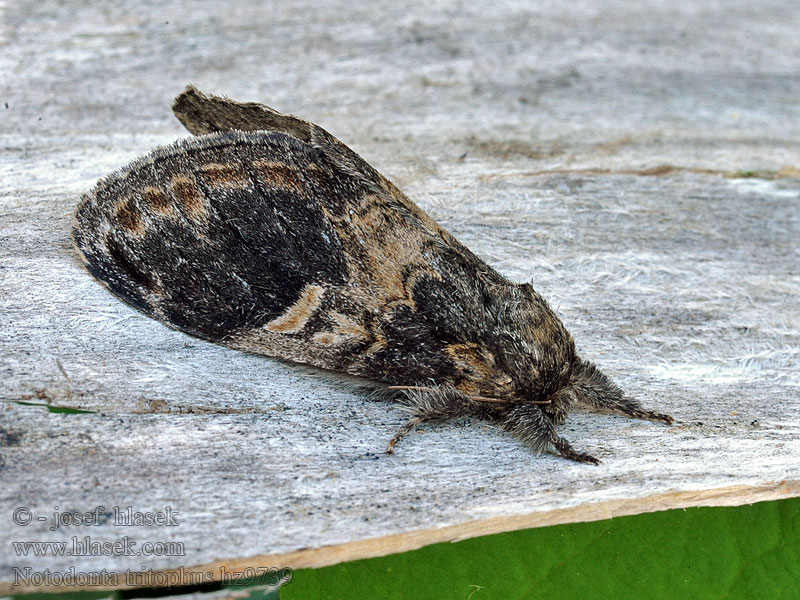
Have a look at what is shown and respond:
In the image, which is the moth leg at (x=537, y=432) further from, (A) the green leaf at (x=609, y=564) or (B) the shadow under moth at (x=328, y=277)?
(A) the green leaf at (x=609, y=564)

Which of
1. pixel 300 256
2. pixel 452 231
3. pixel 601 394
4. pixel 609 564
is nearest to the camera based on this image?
pixel 609 564

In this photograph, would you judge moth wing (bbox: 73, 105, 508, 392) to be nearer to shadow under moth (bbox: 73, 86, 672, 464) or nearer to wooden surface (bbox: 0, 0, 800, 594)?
shadow under moth (bbox: 73, 86, 672, 464)

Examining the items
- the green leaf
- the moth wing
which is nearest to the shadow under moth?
the moth wing

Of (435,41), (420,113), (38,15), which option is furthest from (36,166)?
(435,41)

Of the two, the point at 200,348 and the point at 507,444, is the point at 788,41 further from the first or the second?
the point at 200,348

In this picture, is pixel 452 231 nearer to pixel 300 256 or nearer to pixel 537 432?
pixel 300 256

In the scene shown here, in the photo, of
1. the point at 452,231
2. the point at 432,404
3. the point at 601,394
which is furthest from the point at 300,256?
the point at 601,394

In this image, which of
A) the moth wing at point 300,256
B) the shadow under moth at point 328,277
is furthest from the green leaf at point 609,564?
the moth wing at point 300,256
